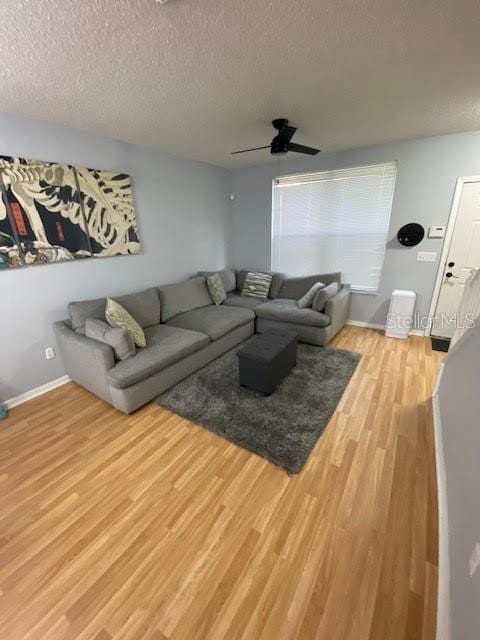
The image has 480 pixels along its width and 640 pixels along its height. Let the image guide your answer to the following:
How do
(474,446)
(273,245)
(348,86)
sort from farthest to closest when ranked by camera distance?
(273,245), (348,86), (474,446)

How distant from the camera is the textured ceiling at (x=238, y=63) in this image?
4.00 ft

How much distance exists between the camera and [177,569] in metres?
1.24

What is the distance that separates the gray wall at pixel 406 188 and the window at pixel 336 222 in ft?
0.37

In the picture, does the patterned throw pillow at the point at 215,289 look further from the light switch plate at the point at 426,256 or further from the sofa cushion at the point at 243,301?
the light switch plate at the point at 426,256

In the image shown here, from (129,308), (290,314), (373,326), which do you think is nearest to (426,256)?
(373,326)

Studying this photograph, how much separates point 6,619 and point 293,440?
1652 millimetres

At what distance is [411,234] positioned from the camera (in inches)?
137

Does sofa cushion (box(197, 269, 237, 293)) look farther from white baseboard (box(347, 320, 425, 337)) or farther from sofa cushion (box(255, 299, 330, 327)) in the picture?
white baseboard (box(347, 320, 425, 337))

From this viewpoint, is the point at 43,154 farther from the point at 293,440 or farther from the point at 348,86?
the point at 293,440

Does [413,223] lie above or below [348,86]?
below

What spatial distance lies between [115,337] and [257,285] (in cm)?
253

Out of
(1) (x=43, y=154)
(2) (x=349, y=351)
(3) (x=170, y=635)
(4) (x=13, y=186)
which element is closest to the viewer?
(3) (x=170, y=635)

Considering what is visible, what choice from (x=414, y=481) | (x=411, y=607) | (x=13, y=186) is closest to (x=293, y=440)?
(x=414, y=481)

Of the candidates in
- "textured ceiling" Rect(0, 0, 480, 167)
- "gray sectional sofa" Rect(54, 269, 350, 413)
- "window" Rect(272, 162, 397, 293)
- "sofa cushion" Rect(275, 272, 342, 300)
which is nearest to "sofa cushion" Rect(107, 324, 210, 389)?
"gray sectional sofa" Rect(54, 269, 350, 413)
